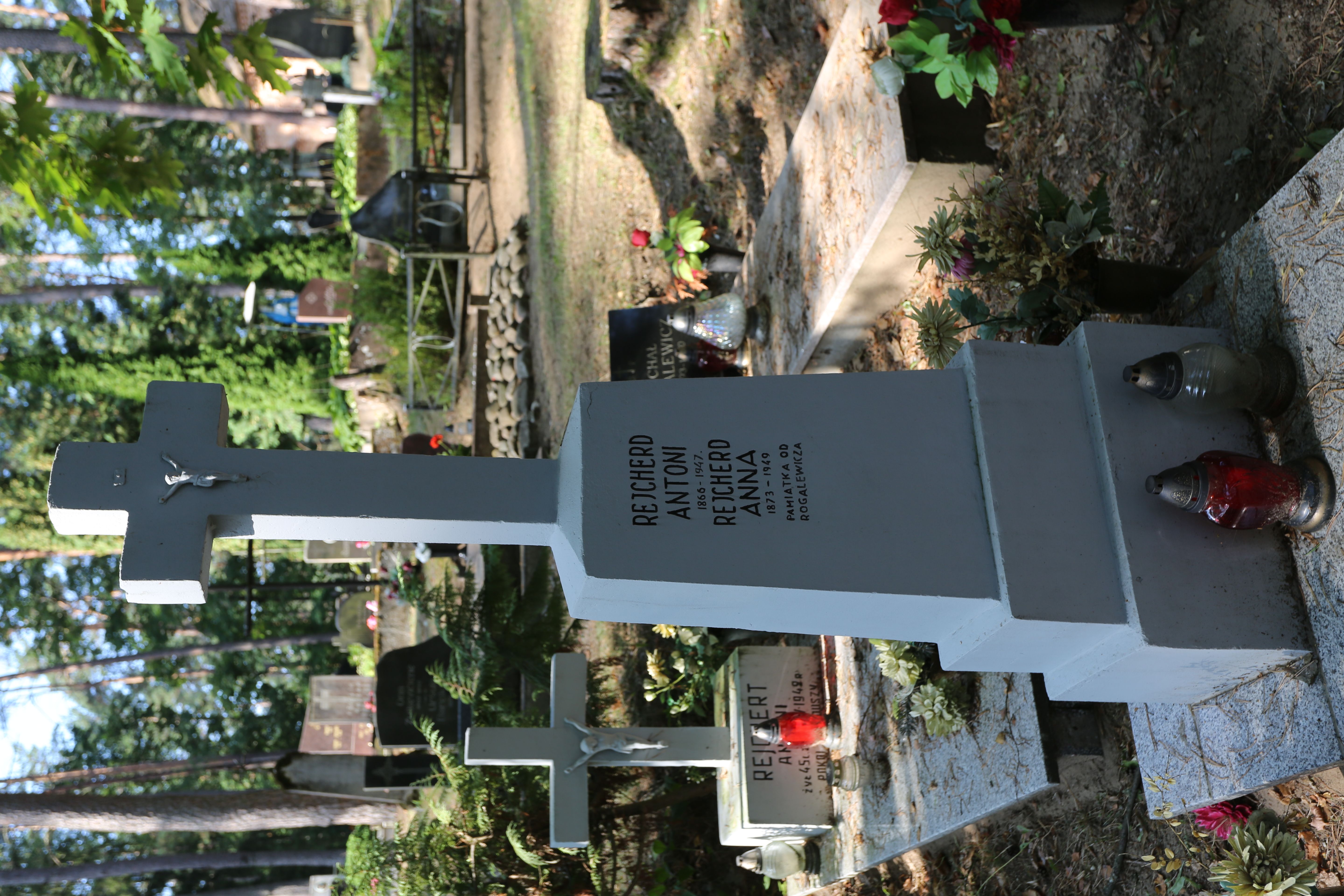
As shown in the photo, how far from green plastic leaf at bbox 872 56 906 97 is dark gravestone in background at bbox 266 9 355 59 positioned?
20231mm

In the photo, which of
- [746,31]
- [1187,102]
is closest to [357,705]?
[746,31]

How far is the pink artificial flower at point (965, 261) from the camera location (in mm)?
3369

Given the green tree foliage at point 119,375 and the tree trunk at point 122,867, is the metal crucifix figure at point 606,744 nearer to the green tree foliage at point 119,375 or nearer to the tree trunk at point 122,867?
the tree trunk at point 122,867

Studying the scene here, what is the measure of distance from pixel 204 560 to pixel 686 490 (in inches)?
51.8

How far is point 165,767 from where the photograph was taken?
18234mm

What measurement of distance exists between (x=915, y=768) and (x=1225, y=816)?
5.26 feet

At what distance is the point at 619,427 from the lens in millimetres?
2531

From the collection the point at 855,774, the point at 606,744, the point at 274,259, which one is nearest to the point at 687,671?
the point at 606,744

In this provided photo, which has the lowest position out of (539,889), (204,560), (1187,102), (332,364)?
(539,889)

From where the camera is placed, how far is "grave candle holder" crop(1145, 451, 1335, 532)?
2367mm

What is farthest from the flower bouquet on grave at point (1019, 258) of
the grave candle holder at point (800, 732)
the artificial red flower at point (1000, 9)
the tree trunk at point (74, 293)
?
the tree trunk at point (74, 293)

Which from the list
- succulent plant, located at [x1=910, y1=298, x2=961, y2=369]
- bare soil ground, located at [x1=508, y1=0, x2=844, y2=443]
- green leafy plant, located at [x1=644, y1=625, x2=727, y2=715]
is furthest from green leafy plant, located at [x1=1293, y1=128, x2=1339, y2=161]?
green leafy plant, located at [x1=644, y1=625, x2=727, y2=715]

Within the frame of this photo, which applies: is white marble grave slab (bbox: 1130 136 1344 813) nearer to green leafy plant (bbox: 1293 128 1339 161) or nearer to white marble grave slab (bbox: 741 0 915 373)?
green leafy plant (bbox: 1293 128 1339 161)

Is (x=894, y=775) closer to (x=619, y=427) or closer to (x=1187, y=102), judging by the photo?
(x=619, y=427)
